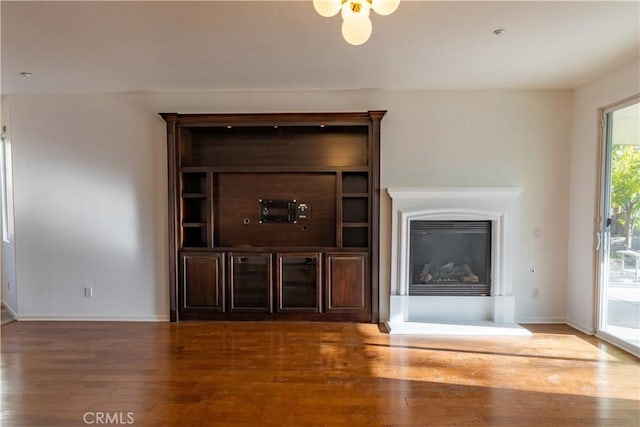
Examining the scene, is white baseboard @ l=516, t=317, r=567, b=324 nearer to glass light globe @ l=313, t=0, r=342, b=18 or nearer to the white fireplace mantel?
the white fireplace mantel

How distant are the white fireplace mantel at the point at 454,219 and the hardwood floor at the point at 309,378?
0.45 meters

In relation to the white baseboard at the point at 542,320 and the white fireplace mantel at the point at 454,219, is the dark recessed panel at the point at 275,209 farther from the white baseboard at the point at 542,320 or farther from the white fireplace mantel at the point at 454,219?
the white baseboard at the point at 542,320

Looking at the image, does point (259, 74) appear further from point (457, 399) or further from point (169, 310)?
point (457, 399)

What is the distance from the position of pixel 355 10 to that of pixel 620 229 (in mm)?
3334

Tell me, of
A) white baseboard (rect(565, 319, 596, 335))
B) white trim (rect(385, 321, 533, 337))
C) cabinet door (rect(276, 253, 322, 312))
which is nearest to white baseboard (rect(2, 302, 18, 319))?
cabinet door (rect(276, 253, 322, 312))

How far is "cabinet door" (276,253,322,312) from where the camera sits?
3980mm

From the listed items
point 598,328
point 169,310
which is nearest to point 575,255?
point 598,328

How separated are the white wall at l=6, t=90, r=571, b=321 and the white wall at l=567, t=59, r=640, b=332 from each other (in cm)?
11

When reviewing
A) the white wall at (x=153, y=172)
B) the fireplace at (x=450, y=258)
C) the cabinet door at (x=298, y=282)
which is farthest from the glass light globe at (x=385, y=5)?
the cabinet door at (x=298, y=282)

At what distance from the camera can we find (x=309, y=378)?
2684mm

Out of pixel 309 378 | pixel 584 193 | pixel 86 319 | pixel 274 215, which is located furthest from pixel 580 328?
pixel 86 319

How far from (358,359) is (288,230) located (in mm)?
1759

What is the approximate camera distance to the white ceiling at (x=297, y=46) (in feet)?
7.59

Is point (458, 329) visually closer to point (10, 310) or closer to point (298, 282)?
point (298, 282)
